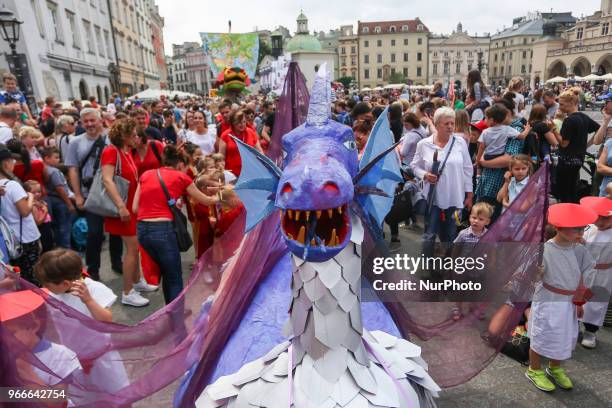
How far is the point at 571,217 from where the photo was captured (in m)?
2.59

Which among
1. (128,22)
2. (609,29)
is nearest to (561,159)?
(128,22)

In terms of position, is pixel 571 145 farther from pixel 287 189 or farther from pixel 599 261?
pixel 287 189

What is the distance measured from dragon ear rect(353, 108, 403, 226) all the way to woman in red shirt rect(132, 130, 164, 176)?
131 inches

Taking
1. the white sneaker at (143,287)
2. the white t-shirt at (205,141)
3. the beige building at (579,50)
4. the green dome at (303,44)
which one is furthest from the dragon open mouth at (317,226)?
the beige building at (579,50)

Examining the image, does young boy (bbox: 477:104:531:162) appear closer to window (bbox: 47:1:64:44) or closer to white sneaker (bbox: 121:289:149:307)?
white sneaker (bbox: 121:289:149:307)

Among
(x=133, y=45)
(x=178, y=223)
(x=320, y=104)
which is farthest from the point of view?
(x=133, y=45)

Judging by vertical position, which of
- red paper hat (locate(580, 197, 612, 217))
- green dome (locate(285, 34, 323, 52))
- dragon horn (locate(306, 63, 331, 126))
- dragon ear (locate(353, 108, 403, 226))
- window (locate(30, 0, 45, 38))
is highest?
green dome (locate(285, 34, 323, 52))

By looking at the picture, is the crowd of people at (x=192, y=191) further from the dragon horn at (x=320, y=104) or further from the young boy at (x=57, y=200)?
the dragon horn at (x=320, y=104)

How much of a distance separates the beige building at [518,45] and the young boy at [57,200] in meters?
86.9

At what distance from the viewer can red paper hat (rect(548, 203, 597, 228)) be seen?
257 centimetres

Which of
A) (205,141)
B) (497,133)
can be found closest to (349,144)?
(497,133)

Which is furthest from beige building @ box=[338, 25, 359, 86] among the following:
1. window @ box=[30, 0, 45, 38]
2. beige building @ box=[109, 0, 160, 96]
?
window @ box=[30, 0, 45, 38]

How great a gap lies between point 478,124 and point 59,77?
18865mm

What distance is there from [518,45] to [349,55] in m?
32.9
